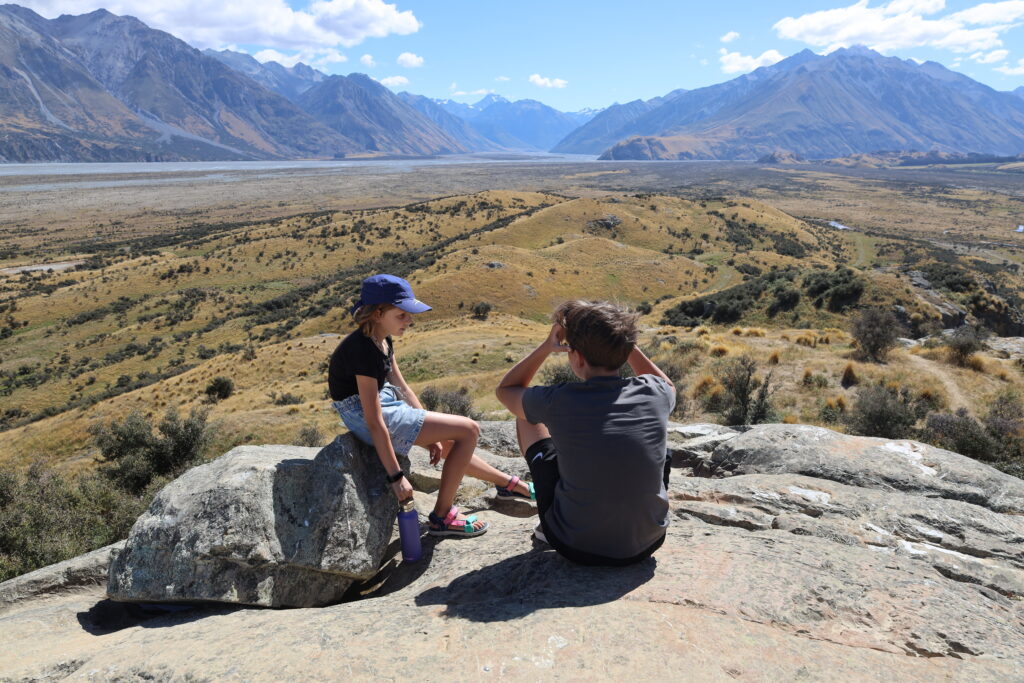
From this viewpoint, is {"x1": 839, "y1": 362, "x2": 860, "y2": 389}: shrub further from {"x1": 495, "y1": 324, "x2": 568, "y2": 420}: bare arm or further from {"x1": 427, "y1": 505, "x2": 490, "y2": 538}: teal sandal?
{"x1": 495, "y1": 324, "x2": 568, "y2": 420}: bare arm

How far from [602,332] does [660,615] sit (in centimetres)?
198

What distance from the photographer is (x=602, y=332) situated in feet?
12.8

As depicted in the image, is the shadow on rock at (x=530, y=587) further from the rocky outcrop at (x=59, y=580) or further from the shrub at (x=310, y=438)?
the shrub at (x=310, y=438)

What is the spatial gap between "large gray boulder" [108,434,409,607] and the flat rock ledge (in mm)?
282

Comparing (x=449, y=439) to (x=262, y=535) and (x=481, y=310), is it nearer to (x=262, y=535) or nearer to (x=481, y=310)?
(x=262, y=535)

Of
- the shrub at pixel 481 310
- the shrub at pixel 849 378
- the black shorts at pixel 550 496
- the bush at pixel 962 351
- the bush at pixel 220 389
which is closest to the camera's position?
the black shorts at pixel 550 496

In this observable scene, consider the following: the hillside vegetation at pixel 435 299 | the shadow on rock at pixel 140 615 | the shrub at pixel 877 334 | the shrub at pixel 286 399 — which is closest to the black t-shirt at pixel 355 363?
the shadow on rock at pixel 140 615

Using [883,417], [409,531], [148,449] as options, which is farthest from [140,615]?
[148,449]

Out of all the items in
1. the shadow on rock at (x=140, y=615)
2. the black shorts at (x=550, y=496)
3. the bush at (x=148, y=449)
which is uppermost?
the black shorts at (x=550, y=496)

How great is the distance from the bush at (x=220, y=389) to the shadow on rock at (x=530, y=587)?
32.9 metres

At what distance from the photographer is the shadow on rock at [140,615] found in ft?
14.9

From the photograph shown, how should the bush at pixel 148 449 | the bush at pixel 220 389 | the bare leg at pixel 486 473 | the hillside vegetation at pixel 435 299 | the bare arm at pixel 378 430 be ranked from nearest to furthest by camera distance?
1. the bare arm at pixel 378 430
2. the bare leg at pixel 486 473
3. the bush at pixel 148 449
4. the hillside vegetation at pixel 435 299
5. the bush at pixel 220 389

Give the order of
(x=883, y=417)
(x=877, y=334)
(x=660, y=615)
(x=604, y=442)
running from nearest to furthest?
(x=660, y=615) → (x=604, y=442) → (x=883, y=417) → (x=877, y=334)

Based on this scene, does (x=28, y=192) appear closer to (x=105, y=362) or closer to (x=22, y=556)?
(x=105, y=362)
